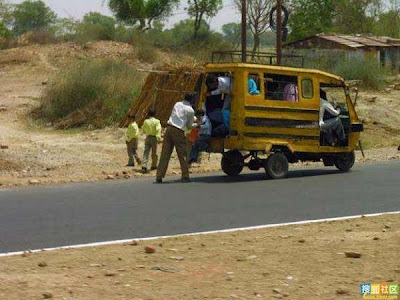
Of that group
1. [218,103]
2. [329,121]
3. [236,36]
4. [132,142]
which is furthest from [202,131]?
[236,36]

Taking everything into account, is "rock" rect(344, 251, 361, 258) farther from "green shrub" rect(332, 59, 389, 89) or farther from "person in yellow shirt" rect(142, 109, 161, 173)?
"green shrub" rect(332, 59, 389, 89)

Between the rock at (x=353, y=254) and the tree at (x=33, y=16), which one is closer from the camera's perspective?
the rock at (x=353, y=254)

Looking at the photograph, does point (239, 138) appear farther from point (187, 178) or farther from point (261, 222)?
point (261, 222)

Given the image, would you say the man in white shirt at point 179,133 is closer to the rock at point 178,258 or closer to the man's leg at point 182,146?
the man's leg at point 182,146

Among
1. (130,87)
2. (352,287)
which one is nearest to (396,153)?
(130,87)

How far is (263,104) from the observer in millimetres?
16141

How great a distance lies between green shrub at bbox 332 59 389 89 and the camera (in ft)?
123

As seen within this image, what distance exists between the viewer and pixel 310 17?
61.0 meters

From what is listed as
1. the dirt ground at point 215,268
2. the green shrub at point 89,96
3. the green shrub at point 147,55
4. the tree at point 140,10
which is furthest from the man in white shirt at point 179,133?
the tree at point 140,10

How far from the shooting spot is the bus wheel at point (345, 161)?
17.9 metres

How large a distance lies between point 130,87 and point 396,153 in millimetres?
10252

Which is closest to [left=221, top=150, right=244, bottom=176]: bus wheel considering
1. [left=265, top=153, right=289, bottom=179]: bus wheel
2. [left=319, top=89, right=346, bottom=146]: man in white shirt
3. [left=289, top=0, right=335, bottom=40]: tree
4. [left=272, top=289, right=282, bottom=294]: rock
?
[left=265, top=153, right=289, bottom=179]: bus wheel

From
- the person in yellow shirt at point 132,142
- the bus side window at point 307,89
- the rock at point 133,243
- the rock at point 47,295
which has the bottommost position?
the rock at point 47,295

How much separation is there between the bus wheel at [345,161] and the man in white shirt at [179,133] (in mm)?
3708
